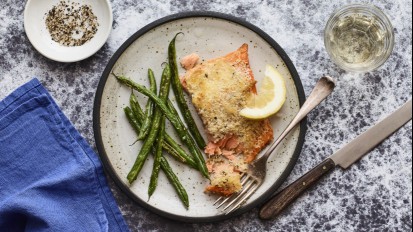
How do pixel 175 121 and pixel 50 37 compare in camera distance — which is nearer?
pixel 175 121

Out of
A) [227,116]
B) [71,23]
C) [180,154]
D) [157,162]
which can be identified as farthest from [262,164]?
[71,23]

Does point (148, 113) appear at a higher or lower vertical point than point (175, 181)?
higher

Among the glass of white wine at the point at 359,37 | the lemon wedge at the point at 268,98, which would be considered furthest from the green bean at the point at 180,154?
the glass of white wine at the point at 359,37

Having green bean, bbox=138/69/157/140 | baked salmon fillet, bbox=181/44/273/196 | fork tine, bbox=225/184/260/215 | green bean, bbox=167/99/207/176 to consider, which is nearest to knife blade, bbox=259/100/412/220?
fork tine, bbox=225/184/260/215

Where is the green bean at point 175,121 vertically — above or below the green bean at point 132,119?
above

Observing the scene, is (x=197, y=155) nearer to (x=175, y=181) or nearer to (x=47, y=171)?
(x=175, y=181)

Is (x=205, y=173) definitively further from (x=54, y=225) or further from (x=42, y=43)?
(x=42, y=43)

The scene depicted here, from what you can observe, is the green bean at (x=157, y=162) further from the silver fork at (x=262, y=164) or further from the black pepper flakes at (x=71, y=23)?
the black pepper flakes at (x=71, y=23)
